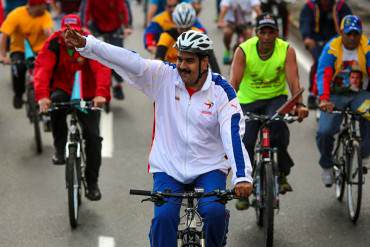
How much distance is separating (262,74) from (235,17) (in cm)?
743

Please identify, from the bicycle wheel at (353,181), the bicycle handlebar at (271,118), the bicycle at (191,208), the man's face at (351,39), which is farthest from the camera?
the man's face at (351,39)

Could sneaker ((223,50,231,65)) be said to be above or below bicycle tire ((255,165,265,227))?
above

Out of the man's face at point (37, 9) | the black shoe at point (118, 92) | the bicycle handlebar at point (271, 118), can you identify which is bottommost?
the black shoe at point (118, 92)

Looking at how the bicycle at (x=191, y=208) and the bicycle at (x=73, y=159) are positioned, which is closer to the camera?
the bicycle at (x=191, y=208)

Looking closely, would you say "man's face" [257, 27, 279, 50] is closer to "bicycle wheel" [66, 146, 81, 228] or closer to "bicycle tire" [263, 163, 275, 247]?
"bicycle tire" [263, 163, 275, 247]

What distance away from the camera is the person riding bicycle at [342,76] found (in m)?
8.65

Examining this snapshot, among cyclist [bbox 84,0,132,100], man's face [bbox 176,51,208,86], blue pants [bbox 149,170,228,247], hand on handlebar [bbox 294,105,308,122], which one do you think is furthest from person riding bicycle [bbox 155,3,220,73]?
blue pants [bbox 149,170,228,247]

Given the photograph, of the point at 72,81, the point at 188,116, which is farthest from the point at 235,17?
the point at 188,116

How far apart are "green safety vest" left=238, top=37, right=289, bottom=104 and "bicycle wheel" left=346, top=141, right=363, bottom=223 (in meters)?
0.83

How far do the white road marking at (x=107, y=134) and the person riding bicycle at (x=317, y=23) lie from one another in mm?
2641

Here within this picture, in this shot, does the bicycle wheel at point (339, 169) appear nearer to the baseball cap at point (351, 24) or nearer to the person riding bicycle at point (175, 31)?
the baseball cap at point (351, 24)

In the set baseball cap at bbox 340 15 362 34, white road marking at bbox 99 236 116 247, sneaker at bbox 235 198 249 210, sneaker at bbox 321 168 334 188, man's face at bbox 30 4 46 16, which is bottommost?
white road marking at bbox 99 236 116 247

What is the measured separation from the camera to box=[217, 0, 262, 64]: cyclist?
50.7 ft

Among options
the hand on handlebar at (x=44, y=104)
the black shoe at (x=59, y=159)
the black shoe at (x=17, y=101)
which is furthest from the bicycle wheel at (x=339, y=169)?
the black shoe at (x=17, y=101)
